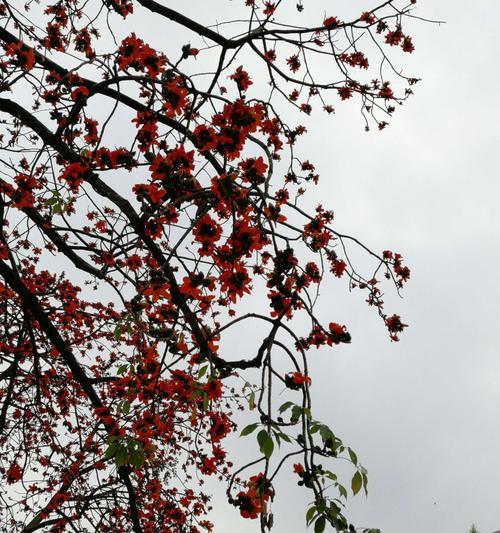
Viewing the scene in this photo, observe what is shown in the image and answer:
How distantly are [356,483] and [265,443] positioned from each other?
1.31 feet

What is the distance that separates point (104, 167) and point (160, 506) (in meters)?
4.74

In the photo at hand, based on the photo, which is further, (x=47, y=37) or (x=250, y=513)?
(x=47, y=37)

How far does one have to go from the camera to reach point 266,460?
4.86ft

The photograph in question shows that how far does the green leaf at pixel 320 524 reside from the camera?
1546 millimetres

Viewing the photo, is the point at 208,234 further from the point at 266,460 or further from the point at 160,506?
the point at 160,506

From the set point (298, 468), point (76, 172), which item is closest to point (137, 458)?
point (298, 468)

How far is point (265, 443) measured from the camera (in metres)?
1.49

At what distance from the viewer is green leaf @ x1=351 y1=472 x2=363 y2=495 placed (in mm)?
1657

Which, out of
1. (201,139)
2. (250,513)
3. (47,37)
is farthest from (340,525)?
(47,37)

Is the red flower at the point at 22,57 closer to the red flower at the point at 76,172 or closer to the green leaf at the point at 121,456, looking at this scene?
the red flower at the point at 76,172

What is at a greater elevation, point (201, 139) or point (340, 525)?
point (201, 139)

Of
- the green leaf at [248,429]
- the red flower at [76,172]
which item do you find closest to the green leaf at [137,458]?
the green leaf at [248,429]

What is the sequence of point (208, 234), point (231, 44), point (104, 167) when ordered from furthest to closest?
point (231, 44), point (104, 167), point (208, 234)

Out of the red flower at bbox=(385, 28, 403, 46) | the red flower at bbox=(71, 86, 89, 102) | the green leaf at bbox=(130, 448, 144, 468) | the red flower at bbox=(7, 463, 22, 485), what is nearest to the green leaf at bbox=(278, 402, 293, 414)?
the green leaf at bbox=(130, 448, 144, 468)
